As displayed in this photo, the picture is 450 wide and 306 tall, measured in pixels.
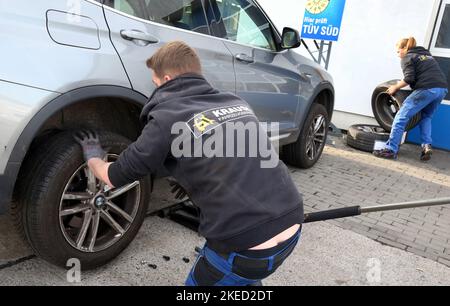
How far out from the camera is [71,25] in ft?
7.43

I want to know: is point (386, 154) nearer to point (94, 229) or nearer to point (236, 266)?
point (94, 229)

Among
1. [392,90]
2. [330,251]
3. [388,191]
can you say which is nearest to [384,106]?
[392,90]

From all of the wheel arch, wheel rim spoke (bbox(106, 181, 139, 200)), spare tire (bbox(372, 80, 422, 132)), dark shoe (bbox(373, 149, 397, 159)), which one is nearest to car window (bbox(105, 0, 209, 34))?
the wheel arch

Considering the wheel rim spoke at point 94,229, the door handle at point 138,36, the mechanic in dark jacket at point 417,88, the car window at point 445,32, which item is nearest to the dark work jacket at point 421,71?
the mechanic in dark jacket at point 417,88

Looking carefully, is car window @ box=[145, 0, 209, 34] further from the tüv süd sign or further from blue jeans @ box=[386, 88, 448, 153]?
blue jeans @ box=[386, 88, 448, 153]

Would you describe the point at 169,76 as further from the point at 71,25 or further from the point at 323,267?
the point at 323,267

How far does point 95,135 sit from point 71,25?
610mm

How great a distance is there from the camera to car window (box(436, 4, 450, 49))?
6.54m

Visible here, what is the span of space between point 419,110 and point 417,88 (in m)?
0.33

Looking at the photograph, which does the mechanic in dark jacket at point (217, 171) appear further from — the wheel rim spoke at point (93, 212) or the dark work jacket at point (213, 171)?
the wheel rim spoke at point (93, 212)

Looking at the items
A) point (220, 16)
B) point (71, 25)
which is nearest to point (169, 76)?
point (71, 25)

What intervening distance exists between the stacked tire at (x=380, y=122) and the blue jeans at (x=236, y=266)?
→ 197 inches

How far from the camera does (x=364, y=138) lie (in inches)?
258
